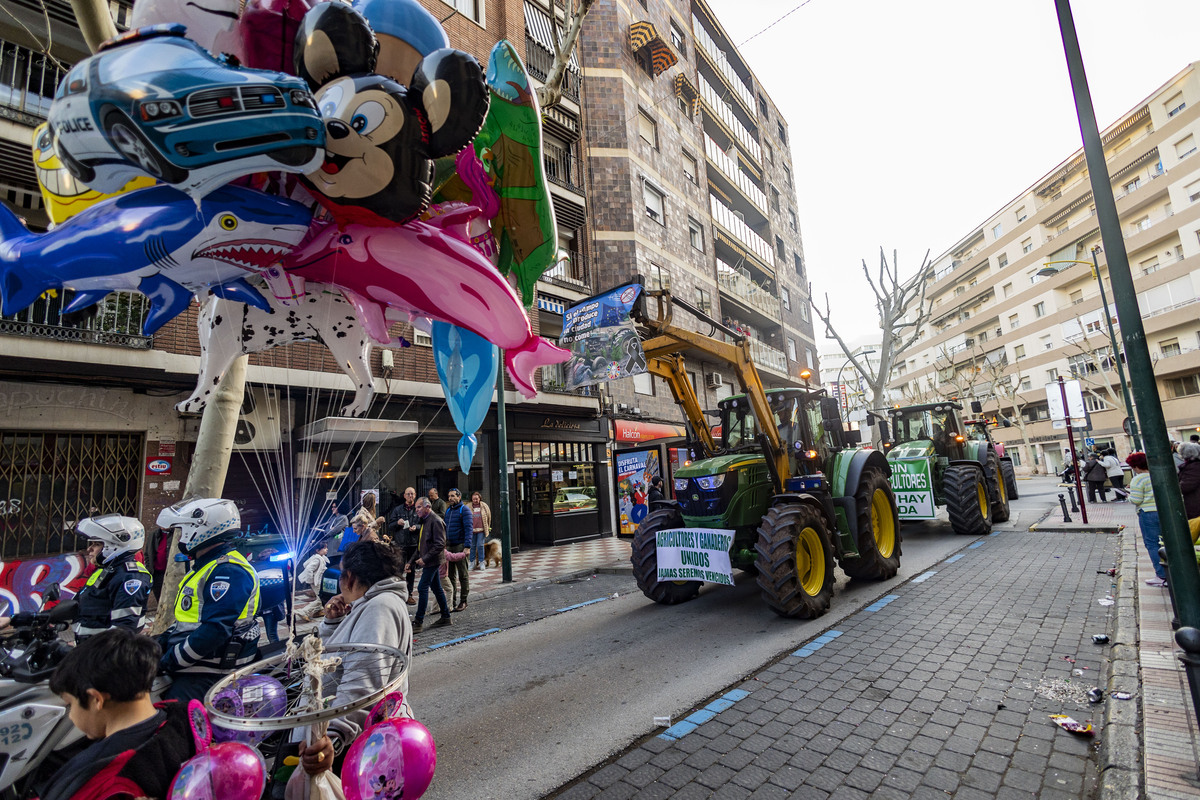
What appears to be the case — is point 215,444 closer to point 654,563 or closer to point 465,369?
point 465,369

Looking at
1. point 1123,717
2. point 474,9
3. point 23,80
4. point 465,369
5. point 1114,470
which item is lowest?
point 1123,717

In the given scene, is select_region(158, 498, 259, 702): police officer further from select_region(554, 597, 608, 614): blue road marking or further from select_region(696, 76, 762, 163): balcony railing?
select_region(696, 76, 762, 163): balcony railing

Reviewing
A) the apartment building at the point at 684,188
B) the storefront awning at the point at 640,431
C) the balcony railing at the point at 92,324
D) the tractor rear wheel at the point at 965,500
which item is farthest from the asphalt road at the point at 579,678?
the storefront awning at the point at 640,431

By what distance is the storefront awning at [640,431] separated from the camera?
17.5 metres

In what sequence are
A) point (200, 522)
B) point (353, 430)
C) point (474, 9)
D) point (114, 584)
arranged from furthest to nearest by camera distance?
1. point (474, 9)
2. point (353, 430)
3. point (114, 584)
4. point (200, 522)

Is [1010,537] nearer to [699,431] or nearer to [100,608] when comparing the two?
[699,431]

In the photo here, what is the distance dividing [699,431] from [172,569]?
20.4 feet

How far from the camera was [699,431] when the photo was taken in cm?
787

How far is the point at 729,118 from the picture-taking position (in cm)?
2808

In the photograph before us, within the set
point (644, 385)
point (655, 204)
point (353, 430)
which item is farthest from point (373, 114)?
point (655, 204)

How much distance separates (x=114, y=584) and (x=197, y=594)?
1373 mm

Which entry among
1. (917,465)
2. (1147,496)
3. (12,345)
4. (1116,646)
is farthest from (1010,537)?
(12,345)

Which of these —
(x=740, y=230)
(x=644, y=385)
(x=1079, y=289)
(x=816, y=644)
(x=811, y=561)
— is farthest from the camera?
(x=1079, y=289)

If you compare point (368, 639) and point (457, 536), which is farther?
point (457, 536)
